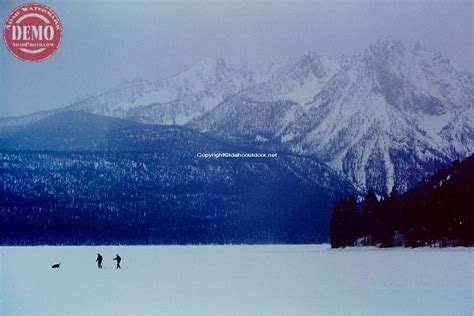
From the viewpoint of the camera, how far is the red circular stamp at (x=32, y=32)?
7578mm

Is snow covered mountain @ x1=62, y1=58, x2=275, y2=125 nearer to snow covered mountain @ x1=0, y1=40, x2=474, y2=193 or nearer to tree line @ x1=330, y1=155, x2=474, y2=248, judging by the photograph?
snow covered mountain @ x1=0, y1=40, x2=474, y2=193

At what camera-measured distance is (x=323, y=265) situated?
757cm

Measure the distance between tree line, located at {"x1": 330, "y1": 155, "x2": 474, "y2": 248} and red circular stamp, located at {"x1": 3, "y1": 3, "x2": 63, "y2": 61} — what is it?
12.5ft

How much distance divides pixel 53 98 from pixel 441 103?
14.8 feet

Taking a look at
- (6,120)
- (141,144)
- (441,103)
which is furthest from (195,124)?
(441,103)

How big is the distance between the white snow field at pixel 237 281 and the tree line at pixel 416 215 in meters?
0.27

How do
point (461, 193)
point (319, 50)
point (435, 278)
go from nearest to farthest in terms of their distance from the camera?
point (435, 278) < point (319, 50) < point (461, 193)

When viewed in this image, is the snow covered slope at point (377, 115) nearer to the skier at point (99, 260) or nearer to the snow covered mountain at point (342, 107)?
the snow covered mountain at point (342, 107)

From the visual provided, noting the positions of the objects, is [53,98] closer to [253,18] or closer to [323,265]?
[253,18]

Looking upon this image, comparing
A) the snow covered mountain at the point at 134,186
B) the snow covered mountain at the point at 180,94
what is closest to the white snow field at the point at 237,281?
the snow covered mountain at the point at 134,186

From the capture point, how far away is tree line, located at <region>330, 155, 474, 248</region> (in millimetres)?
8070

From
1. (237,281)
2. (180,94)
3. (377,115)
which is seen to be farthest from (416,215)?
(180,94)

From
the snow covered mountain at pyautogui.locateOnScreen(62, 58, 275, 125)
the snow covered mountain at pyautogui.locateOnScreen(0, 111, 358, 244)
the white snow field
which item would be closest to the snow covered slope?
the snow covered mountain at pyautogui.locateOnScreen(62, 58, 275, 125)

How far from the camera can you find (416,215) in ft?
27.9
